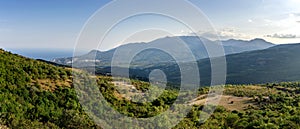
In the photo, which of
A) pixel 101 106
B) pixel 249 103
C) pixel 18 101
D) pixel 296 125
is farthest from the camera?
pixel 249 103

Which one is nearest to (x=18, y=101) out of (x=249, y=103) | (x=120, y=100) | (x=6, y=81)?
(x=6, y=81)

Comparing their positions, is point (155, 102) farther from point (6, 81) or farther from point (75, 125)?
point (6, 81)

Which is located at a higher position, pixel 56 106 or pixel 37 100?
pixel 37 100

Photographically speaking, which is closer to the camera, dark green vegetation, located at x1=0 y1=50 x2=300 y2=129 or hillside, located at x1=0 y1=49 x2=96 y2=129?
hillside, located at x1=0 y1=49 x2=96 y2=129

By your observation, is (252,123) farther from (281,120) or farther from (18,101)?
(18,101)

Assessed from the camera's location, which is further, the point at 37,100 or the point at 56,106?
the point at 56,106

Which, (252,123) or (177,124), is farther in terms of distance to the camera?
(252,123)

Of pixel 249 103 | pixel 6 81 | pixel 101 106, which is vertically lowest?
pixel 249 103

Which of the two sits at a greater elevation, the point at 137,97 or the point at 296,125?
the point at 137,97

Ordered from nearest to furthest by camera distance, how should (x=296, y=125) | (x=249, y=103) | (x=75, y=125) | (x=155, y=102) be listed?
(x=75, y=125), (x=296, y=125), (x=155, y=102), (x=249, y=103)

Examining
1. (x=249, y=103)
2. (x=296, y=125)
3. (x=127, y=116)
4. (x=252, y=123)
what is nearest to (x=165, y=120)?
(x=127, y=116)

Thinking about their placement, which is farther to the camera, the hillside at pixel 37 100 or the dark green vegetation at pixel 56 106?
the dark green vegetation at pixel 56 106
